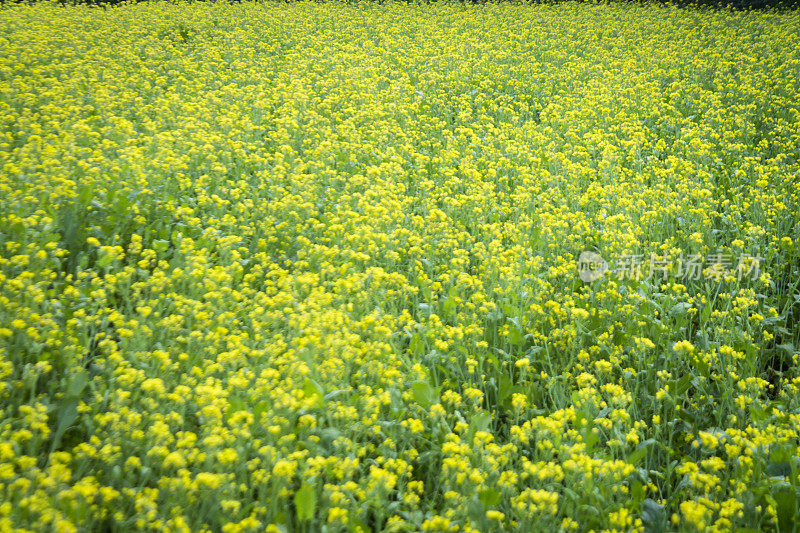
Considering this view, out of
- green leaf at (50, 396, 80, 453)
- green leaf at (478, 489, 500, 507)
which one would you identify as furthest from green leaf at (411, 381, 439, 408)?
green leaf at (50, 396, 80, 453)

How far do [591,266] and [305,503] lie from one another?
9.35 ft

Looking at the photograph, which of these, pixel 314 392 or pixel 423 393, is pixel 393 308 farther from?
pixel 314 392

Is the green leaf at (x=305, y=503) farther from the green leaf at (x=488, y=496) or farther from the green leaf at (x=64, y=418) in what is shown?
the green leaf at (x=64, y=418)

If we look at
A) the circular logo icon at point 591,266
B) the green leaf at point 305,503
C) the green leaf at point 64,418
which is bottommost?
the green leaf at point 305,503

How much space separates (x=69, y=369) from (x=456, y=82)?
297 inches

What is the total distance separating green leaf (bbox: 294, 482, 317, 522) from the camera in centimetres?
222

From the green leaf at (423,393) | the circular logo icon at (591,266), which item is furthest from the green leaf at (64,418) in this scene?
the circular logo icon at (591,266)

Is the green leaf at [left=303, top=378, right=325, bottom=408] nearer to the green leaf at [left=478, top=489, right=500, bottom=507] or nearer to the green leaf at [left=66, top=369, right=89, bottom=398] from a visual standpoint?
the green leaf at [left=478, top=489, right=500, bottom=507]

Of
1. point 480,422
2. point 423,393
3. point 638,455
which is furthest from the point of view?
point 423,393

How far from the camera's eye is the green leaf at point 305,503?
2223 mm

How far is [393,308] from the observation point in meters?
3.70

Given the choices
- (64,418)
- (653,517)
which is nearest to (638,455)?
(653,517)

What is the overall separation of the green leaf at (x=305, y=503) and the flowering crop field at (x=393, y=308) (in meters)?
0.02

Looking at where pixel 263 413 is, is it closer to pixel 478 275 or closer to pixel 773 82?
pixel 478 275
